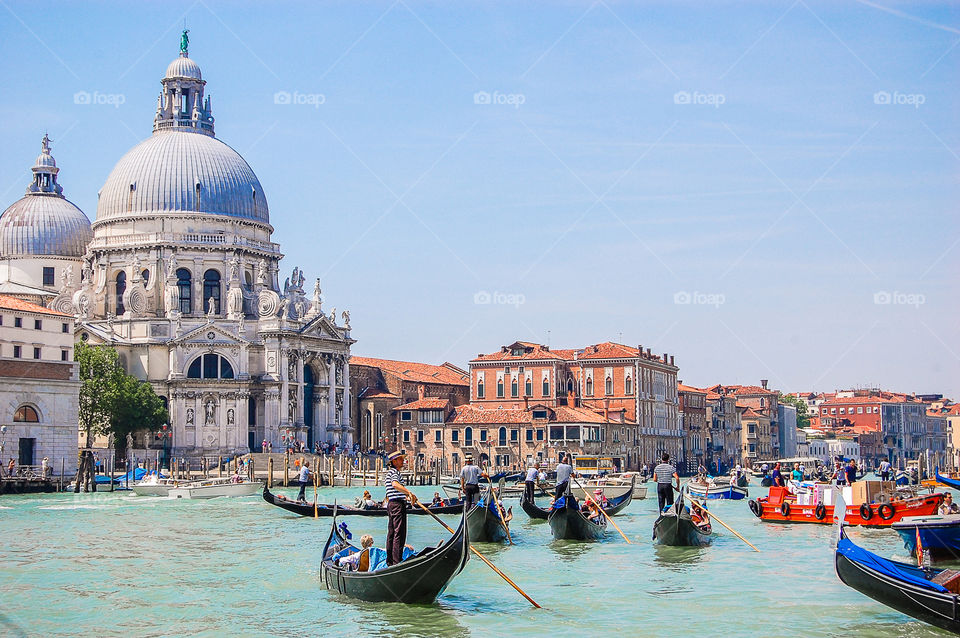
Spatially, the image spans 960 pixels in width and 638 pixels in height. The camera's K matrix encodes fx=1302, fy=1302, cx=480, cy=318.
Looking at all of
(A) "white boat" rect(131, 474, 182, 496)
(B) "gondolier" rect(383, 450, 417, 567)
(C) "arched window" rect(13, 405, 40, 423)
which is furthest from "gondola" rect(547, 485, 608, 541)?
(C) "arched window" rect(13, 405, 40, 423)

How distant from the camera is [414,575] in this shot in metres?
14.5

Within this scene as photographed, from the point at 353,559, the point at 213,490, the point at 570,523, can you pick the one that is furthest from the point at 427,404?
the point at 353,559

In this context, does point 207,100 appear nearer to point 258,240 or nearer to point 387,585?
point 258,240

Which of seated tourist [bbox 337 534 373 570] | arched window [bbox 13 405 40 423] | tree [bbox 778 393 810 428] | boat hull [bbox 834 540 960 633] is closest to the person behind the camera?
boat hull [bbox 834 540 960 633]

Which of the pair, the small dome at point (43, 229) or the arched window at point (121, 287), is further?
the small dome at point (43, 229)

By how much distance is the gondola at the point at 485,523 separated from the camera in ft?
71.7

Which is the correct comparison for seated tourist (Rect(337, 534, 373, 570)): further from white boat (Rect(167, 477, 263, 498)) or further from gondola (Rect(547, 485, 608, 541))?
white boat (Rect(167, 477, 263, 498))

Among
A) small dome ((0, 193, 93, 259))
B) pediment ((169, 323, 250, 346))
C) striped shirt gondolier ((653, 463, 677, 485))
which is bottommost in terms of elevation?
striped shirt gondolier ((653, 463, 677, 485))

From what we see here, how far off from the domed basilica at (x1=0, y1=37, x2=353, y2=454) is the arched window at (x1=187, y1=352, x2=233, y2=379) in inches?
2.5

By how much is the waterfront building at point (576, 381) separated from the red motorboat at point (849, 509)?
35.7 metres

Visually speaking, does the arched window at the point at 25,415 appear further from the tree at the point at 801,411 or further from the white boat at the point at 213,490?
the tree at the point at 801,411

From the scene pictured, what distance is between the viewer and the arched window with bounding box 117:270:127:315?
5991 centimetres

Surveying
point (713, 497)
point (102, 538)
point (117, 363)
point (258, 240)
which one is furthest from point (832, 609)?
point (258, 240)

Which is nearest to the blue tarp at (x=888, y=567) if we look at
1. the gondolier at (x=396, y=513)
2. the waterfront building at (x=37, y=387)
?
the gondolier at (x=396, y=513)
